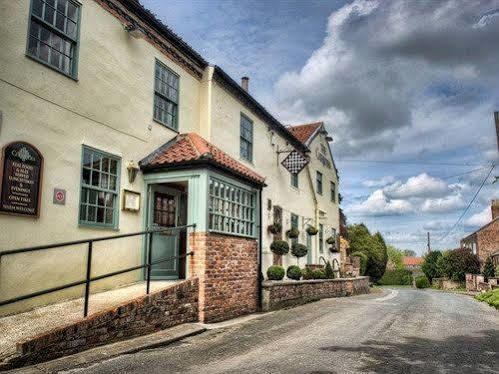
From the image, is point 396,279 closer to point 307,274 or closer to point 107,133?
point 307,274

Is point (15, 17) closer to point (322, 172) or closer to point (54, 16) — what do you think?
point (54, 16)

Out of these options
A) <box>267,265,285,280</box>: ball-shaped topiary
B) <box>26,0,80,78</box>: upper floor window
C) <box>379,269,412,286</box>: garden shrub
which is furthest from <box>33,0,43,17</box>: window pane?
<box>379,269,412,286</box>: garden shrub

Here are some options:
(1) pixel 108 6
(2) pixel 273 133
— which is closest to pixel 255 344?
(1) pixel 108 6

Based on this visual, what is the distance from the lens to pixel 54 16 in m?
8.36

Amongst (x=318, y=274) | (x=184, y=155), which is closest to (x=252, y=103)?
(x=184, y=155)

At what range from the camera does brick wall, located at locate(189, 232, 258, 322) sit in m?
9.54

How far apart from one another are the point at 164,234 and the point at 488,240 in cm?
4526

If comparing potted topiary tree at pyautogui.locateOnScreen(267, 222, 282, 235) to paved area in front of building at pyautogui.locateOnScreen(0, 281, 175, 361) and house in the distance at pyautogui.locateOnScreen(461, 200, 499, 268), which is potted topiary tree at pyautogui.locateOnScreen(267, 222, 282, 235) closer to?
paved area in front of building at pyautogui.locateOnScreen(0, 281, 175, 361)

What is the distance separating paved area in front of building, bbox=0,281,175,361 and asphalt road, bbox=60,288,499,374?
0.88 meters

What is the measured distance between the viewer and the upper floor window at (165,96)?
11.3 meters

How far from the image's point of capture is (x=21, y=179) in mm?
7406

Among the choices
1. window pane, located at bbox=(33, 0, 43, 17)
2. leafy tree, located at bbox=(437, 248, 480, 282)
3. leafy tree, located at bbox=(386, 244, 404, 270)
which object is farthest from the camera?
leafy tree, located at bbox=(386, 244, 404, 270)

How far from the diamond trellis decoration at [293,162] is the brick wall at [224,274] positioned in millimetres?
7451

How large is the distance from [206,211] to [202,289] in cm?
166
